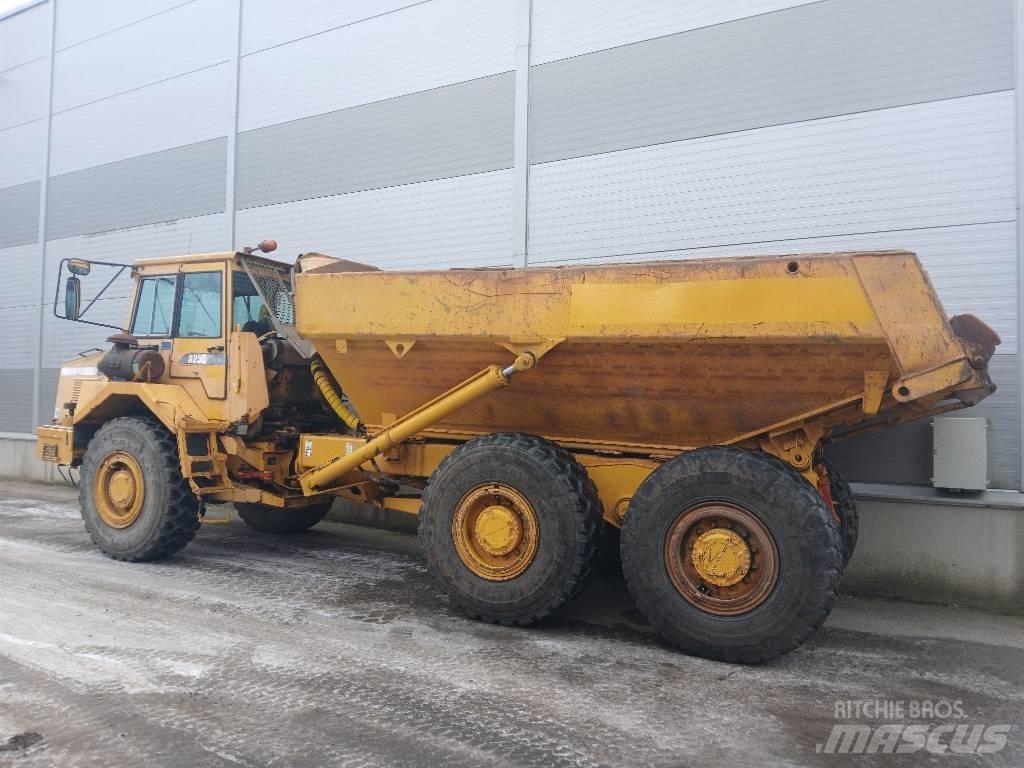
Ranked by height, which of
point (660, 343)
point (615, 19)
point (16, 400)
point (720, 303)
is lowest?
point (16, 400)

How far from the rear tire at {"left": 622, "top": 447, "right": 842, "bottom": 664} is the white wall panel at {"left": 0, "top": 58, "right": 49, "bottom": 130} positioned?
15.1 metres

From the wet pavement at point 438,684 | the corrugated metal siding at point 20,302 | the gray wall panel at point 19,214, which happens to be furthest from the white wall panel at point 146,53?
the wet pavement at point 438,684

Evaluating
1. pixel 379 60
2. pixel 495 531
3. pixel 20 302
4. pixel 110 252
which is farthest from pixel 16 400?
pixel 495 531

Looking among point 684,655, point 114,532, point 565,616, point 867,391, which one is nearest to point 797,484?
point 867,391

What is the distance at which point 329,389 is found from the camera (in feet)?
20.3

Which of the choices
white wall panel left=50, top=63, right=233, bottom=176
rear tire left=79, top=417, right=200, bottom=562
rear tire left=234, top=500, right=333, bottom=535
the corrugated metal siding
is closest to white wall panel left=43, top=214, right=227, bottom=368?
the corrugated metal siding

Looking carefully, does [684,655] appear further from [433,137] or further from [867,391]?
[433,137]

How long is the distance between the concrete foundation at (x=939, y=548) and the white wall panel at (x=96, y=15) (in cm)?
1314

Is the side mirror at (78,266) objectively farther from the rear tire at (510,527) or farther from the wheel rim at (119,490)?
the rear tire at (510,527)

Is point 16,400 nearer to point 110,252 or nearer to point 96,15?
point 110,252

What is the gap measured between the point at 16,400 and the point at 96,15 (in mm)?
7514

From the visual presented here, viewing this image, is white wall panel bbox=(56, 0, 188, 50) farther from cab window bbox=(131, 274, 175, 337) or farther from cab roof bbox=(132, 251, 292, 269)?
cab window bbox=(131, 274, 175, 337)

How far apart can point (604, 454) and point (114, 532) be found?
4644mm

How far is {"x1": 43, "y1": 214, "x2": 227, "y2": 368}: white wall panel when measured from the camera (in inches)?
444
